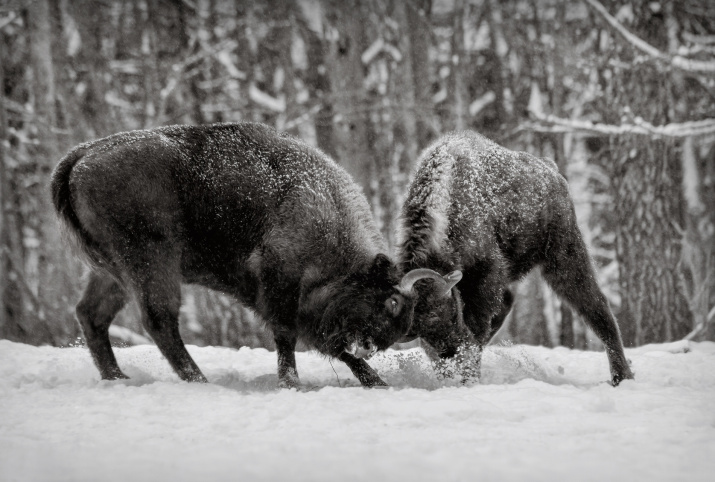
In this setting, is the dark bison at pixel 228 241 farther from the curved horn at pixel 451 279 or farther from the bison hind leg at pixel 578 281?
the bison hind leg at pixel 578 281

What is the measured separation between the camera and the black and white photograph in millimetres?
3279

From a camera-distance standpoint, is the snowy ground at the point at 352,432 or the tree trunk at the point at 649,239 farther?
the tree trunk at the point at 649,239

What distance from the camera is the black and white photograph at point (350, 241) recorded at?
328 cm

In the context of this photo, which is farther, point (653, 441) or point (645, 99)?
point (645, 99)

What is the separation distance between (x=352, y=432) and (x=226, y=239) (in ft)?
8.15

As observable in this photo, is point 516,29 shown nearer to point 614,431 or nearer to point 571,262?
point 571,262

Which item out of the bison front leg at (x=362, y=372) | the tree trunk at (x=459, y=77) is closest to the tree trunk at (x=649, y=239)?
the tree trunk at (x=459, y=77)

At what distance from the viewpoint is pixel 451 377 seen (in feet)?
17.7

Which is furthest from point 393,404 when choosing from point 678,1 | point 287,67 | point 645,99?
point 287,67

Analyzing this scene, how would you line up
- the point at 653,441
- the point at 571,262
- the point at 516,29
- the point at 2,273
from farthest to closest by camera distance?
the point at 516,29
the point at 2,273
the point at 571,262
the point at 653,441

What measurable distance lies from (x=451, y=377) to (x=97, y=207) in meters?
2.85

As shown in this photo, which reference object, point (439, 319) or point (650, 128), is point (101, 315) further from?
point (650, 128)

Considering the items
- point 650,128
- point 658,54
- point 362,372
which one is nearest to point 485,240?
point 362,372

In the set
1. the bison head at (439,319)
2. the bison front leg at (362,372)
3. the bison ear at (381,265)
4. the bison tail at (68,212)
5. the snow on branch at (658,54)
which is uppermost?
the snow on branch at (658,54)
